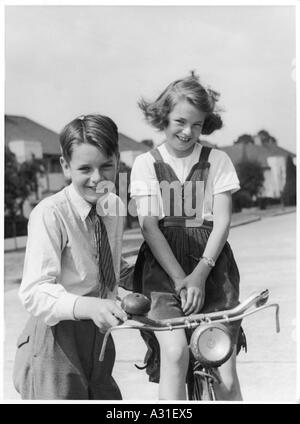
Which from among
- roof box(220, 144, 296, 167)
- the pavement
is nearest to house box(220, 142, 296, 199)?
roof box(220, 144, 296, 167)

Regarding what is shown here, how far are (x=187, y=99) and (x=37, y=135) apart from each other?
943 millimetres

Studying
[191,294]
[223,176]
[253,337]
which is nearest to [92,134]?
[223,176]

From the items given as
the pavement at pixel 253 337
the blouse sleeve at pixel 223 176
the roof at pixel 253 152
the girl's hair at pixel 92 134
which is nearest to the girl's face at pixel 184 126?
the blouse sleeve at pixel 223 176

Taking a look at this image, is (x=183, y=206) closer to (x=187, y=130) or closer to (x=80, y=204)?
(x=187, y=130)

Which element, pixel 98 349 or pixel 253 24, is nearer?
pixel 98 349

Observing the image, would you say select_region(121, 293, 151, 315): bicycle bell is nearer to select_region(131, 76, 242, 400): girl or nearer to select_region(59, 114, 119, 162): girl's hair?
select_region(131, 76, 242, 400): girl

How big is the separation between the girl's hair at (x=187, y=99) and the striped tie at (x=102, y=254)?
47cm

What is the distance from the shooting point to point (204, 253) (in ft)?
9.34

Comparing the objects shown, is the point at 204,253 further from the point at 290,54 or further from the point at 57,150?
Answer: the point at 290,54

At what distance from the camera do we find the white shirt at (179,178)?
2.92 metres

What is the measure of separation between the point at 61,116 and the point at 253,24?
93cm

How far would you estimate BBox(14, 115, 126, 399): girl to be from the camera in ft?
8.68

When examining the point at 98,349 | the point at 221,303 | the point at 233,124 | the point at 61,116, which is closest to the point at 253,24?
the point at 233,124

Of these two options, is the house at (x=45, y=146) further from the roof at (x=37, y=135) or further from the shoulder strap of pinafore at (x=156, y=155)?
the shoulder strap of pinafore at (x=156, y=155)
